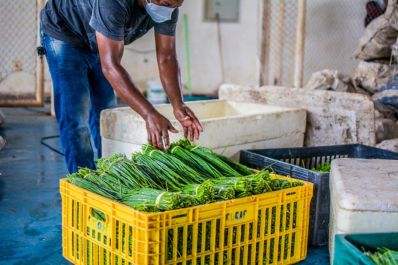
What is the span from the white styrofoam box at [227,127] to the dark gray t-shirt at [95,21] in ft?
1.65

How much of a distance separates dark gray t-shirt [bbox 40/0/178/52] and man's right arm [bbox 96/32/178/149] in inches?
2.3

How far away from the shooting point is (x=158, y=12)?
3100mm

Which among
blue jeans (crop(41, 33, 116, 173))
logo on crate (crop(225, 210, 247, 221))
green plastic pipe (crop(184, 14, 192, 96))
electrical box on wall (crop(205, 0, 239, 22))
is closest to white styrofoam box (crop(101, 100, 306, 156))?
blue jeans (crop(41, 33, 116, 173))

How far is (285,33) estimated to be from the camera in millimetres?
9492

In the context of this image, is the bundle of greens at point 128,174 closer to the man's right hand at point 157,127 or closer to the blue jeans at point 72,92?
the man's right hand at point 157,127

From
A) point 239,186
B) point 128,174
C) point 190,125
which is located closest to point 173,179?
point 128,174

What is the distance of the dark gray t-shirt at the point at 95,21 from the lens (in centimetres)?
292

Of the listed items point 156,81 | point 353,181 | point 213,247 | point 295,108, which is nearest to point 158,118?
point 213,247

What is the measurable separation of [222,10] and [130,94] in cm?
774

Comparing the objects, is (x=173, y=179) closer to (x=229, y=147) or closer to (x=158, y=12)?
(x=158, y=12)

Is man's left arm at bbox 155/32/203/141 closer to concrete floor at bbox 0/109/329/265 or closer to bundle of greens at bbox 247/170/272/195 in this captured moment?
bundle of greens at bbox 247/170/272/195

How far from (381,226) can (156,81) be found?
24.8 ft

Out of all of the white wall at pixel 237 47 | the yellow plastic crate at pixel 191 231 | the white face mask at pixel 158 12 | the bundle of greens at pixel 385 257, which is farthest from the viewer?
the white wall at pixel 237 47

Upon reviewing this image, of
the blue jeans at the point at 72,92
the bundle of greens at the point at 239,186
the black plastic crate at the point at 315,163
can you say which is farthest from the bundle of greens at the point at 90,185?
the black plastic crate at the point at 315,163
